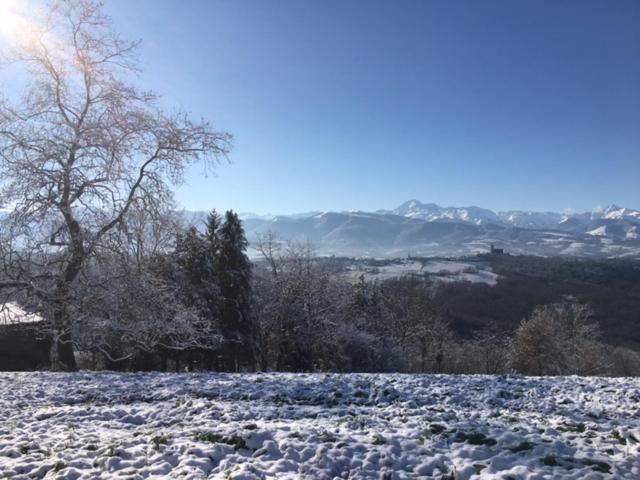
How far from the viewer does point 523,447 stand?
6543mm

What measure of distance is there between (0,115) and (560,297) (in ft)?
407

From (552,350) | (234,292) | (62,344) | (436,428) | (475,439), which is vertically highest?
(475,439)

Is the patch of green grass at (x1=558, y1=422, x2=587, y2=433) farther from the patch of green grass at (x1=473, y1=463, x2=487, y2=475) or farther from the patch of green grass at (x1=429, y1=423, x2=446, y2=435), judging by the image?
the patch of green grass at (x1=473, y1=463, x2=487, y2=475)

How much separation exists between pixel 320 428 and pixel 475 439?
2555mm

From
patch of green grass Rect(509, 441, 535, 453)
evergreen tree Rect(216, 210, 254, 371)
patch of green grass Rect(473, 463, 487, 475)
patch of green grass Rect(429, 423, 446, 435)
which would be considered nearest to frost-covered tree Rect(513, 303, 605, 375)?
evergreen tree Rect(216, 210, 254, 371)

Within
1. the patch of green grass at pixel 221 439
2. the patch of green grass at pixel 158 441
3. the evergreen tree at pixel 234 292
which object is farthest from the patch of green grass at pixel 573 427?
the evergreen tree at pixel 234 292

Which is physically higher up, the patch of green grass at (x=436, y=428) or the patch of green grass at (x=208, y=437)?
the patch of green grass at (x=208, y=437)

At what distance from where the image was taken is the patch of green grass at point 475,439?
22.3ft

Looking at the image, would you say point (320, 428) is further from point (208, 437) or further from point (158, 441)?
point (158, 441)

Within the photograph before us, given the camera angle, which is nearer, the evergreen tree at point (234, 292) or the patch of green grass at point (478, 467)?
the patch of green grass at point (478, 467)

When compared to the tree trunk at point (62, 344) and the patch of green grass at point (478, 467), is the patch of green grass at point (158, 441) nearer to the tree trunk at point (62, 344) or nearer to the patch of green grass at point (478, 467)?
the patch of green grass at point (478, 467)

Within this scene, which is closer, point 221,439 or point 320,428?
point 221,439

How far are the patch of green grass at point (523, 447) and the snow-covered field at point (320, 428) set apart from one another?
2cm

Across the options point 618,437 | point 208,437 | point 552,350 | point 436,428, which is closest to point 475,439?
point 436,428
